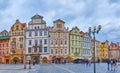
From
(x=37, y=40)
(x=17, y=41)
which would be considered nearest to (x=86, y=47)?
(x=37, y=40)

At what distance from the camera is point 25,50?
3482 inches

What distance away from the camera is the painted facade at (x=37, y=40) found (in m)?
85.7

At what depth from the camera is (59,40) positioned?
89.2m

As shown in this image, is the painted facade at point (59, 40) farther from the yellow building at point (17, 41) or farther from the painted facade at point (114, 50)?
the painted facade at point (114, 50)

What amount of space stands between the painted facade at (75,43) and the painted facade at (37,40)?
10.0 meters

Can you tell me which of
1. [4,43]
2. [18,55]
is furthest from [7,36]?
[18,55]

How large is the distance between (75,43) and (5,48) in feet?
82.2

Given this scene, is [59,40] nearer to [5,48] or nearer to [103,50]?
[5,48]

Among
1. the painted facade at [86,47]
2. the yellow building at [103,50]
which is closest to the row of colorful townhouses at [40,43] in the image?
the painted facade at [86,47]

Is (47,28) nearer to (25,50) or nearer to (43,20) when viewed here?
(43,20)

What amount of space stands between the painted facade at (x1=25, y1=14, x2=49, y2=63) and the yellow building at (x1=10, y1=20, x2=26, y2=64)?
2563mm

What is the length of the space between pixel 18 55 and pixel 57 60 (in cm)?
1329

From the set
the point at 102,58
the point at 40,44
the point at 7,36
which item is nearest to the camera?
the point at 40,44

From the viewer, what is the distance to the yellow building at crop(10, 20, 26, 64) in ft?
294
